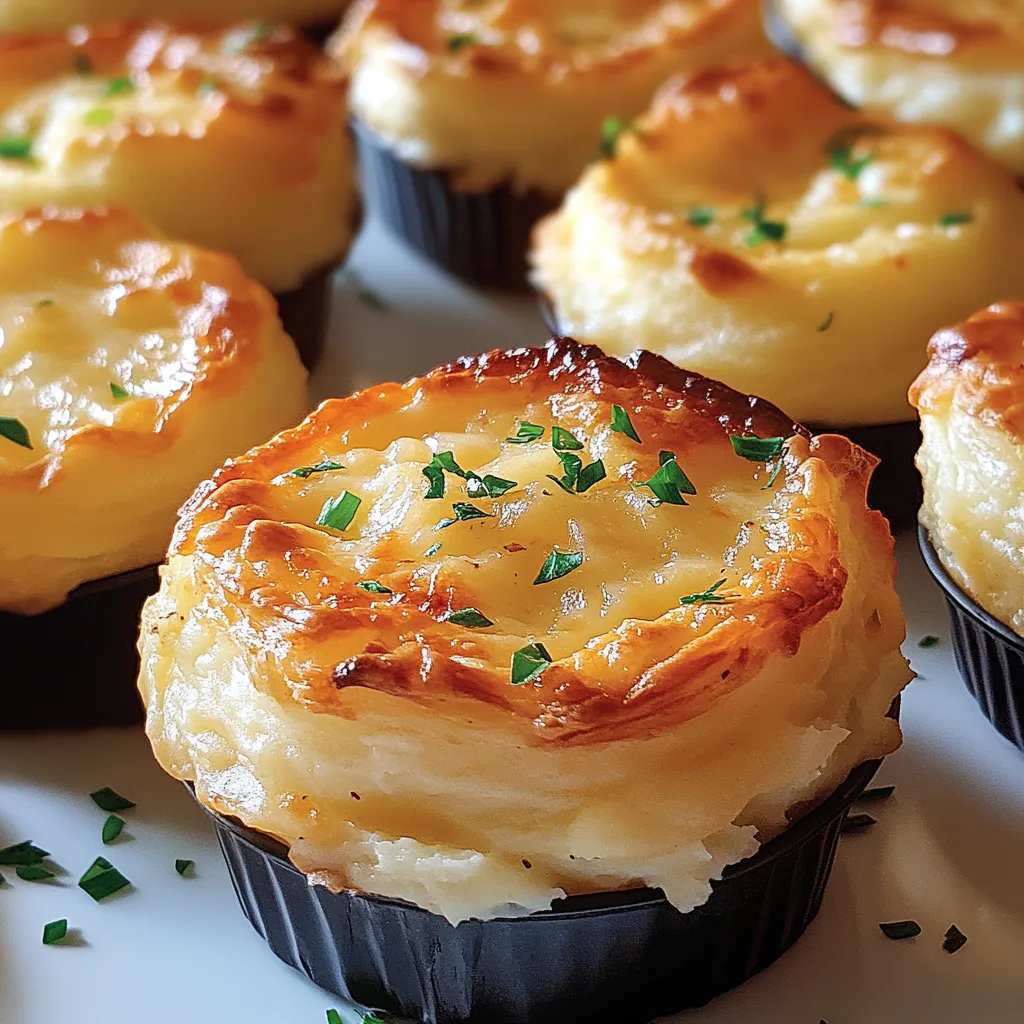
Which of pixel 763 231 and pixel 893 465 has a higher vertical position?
pixel 763 231

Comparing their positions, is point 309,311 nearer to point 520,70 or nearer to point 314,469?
point 520,70

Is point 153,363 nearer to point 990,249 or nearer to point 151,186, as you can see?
point 151,186

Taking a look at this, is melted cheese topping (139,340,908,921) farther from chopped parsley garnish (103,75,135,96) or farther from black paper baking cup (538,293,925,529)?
chopped parsley garnish (103,75,135,96)

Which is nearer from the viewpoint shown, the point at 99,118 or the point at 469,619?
the point at 469,619

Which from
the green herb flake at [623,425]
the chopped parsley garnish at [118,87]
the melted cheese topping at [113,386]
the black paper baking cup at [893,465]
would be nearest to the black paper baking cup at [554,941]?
the green herb flake at [623,425]

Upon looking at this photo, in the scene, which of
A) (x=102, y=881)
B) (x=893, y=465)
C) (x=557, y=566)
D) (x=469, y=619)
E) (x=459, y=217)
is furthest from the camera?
(x=459, y=217)

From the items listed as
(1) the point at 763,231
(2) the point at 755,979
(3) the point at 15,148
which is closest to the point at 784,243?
(1) the point at 763,231

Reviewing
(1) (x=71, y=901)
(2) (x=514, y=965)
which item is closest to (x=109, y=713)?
(1) (x=71, y=901)
